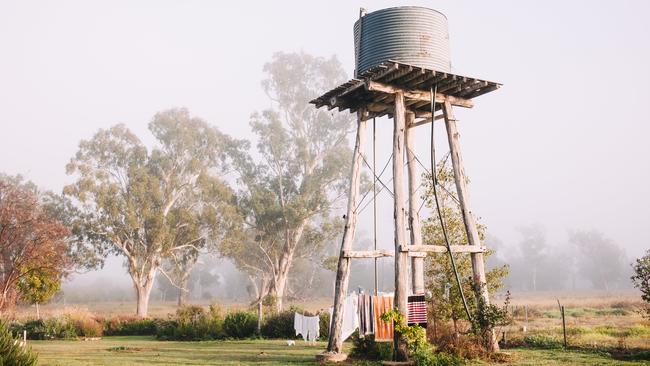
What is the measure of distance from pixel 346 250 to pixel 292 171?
113ft

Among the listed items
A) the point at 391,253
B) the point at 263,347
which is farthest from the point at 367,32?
the point at 263,347

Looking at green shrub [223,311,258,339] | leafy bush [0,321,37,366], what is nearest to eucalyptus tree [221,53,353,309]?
green shrub [223,311,258,339]

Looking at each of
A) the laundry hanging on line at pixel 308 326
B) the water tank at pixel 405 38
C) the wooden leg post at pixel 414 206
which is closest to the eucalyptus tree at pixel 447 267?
the wooden leg post at pixel 414 206

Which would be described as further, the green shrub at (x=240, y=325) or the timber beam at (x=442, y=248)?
the green shrub at (x=240, y=325)

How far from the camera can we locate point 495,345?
13625 millimetres

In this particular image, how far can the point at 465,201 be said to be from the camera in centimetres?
1484

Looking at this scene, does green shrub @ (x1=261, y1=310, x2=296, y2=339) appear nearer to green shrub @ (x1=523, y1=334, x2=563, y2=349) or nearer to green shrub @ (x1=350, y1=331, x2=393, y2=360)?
green shrub @ (x1=350, y1=331, x2=393, y2=360)

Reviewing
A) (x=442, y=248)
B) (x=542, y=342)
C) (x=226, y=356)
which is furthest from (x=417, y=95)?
(x=226, y=356)

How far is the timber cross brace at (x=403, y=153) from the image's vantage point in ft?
45.4

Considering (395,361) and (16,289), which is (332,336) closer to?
(395,361)

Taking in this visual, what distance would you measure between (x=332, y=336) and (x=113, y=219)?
29804 mm

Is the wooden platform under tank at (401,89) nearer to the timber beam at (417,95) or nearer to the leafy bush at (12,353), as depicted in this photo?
the timber beam at (417,95)

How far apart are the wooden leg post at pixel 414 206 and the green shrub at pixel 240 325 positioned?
10582 mm

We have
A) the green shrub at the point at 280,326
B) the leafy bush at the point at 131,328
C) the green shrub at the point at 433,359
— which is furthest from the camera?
the leafy bush at the point at 131,328
